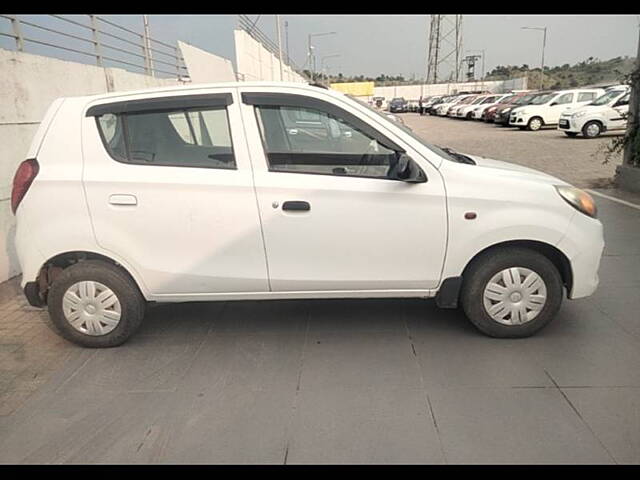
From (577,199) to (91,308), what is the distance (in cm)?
353

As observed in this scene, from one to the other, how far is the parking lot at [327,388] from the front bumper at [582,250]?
1.34ft

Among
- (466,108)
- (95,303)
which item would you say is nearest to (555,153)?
(95,303)

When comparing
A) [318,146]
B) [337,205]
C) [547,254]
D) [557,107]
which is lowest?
[547,254]

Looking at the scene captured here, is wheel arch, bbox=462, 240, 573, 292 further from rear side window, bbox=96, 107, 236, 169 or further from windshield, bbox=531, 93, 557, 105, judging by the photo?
windshield, bbox=531, 93, 557, 105

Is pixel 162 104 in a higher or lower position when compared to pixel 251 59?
lower

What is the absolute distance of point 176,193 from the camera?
3098 mm

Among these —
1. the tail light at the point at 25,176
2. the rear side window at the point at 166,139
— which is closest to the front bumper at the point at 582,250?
the rear side window at the point at 166,139

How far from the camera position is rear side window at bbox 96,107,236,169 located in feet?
10.4

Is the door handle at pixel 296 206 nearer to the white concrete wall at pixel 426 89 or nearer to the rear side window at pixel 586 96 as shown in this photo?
the rear side window at pixel 586 96

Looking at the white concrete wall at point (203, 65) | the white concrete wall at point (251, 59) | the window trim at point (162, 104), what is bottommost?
the window trim at point (162, 104)

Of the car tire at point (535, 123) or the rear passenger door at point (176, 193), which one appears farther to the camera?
the car tire at point (535, 123)

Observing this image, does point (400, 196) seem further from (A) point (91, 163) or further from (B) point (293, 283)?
(A) point (91, 163)

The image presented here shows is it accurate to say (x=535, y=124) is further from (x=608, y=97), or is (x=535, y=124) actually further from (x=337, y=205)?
(x=337, y=205)

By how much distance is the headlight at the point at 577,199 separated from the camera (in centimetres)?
318
